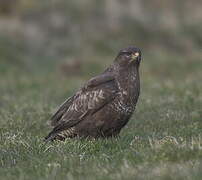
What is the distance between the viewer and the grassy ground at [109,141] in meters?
6.65

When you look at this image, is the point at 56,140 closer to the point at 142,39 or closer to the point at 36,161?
the point at 36,161

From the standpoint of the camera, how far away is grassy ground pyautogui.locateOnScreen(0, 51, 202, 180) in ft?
21.8

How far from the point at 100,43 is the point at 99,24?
197 centimetres

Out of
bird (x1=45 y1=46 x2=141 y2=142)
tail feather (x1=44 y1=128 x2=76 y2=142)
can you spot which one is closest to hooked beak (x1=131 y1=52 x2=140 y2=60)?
bird (x1=45 y1=46 x2=141 y2=142)

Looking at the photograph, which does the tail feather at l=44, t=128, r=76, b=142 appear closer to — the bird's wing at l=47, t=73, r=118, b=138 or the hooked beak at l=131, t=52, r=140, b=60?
the bird's wing at l=47, t=73, r=118, b=138

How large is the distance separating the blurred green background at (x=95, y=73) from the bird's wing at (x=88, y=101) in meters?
0.57

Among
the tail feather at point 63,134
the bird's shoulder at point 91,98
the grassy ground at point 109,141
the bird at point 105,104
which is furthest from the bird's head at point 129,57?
the tail feather at point 63,134

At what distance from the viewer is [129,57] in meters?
9.31

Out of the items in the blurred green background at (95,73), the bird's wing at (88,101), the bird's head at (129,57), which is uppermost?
the bird's head at (129,57)

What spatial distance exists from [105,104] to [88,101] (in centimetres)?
32

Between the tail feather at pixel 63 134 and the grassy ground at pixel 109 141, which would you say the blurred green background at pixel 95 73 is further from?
the tail feather at pixel 63 134

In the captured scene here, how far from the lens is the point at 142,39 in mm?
26328

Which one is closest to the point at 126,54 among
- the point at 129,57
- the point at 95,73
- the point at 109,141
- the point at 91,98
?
the point at 129,57

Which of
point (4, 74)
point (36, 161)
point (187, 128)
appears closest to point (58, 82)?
point (4, 74)
